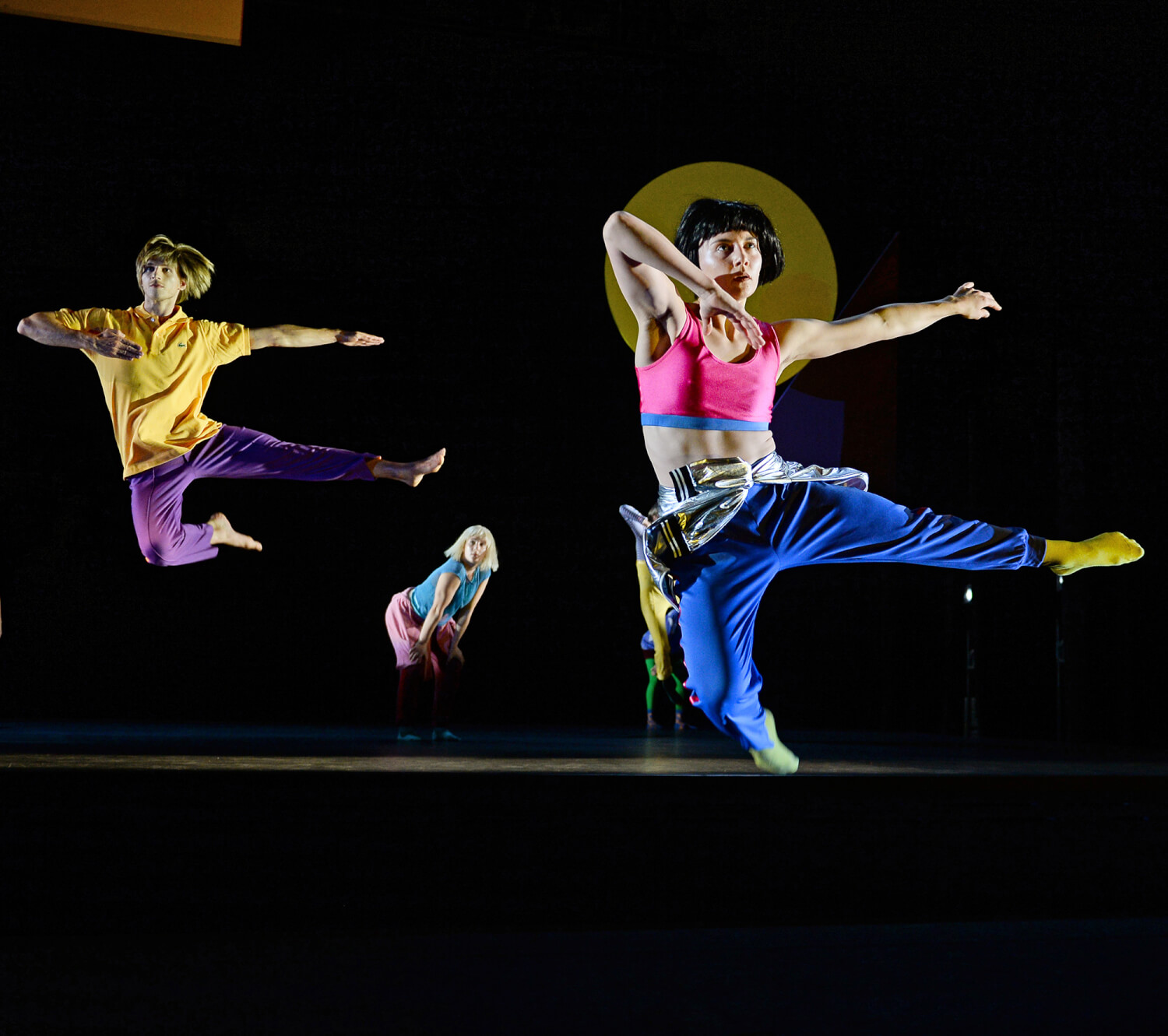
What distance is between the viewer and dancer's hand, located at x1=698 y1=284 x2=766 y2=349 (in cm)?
266

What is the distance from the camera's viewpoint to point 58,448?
5.48m

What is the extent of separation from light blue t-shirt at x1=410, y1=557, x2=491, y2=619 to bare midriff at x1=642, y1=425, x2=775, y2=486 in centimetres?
199

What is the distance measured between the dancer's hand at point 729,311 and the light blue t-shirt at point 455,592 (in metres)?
2.17

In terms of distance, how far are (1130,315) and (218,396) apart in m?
4.73

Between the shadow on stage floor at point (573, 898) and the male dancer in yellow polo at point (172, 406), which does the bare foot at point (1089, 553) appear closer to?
the shadow on stage floor at point (573, 898)

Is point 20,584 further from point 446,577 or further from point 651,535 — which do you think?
point 651,535

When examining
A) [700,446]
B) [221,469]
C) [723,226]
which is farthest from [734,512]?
[221,469]

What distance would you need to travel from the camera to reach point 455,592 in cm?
471

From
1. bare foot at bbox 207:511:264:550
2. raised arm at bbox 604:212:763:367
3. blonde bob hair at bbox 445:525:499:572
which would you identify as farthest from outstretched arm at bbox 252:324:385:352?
raised arm at bbox 604:212:763:367

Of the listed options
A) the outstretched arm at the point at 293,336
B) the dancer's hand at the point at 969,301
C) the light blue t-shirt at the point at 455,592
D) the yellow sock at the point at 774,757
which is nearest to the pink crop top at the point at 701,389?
the dancer's hand at the point at 969,301

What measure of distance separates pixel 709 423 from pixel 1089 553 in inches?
40.3

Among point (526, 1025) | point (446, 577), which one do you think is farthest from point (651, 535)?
point (446, 577)

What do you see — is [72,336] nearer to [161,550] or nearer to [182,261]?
[182,261]

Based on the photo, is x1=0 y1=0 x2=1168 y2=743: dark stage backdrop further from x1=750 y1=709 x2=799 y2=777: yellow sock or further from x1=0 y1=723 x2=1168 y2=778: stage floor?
x1=750 y1=709 x2=799 y2=777: yellow sock
